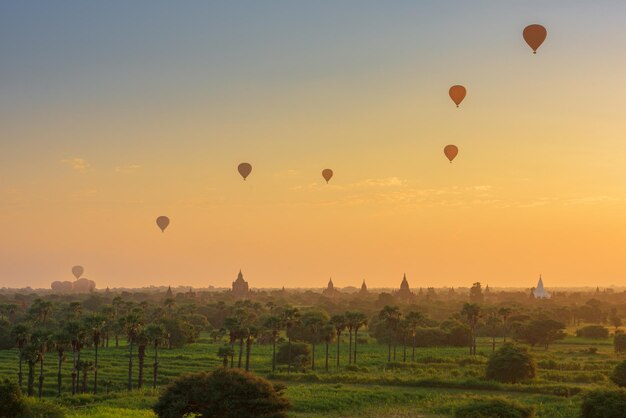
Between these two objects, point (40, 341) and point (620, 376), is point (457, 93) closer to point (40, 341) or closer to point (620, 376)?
point (620, 376)

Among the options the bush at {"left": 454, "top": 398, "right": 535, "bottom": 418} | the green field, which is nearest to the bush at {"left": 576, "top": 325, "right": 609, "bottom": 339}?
the green field

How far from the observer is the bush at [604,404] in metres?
48.9

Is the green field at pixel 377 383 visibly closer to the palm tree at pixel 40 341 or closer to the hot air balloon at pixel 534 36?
the palm tree at pixel 40 341

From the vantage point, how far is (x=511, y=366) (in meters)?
75.6

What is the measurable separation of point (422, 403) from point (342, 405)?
789 centimetres

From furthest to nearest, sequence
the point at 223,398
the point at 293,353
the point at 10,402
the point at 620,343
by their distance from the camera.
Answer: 1. the point at 620,343
2. the point at 293,353
3. the point at 10,402
4. the point at 223,398

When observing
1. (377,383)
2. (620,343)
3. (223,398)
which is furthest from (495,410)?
(620,343)

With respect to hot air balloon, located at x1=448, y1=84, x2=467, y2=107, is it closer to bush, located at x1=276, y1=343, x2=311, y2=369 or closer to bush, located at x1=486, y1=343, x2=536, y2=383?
bush, located at x1=486, y1=343, x2=536, y2=383

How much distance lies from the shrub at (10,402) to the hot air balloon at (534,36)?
5522 cm

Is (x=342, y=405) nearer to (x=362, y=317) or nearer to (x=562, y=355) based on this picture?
(x=362, y=317)

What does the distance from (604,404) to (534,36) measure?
118ft

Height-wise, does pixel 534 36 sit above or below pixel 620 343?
above

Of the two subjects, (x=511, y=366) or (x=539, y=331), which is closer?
(x=511, y=366)

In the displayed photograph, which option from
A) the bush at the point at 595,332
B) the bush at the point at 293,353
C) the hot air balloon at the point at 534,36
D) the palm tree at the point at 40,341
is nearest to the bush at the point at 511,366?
the bush at the point at 293,353
